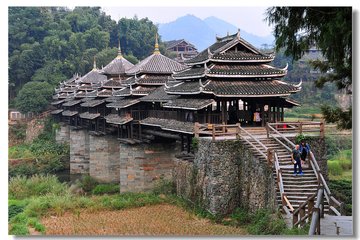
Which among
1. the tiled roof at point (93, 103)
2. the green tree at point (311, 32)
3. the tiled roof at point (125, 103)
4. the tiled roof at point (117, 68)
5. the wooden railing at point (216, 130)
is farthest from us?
the tiled roof at point (117, 68)

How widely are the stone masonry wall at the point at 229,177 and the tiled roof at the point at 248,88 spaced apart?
1987mm

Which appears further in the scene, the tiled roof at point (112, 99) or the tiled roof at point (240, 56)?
the tiled roof at point (112, 99)

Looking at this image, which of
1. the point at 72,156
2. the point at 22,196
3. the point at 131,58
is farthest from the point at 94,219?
the point at 131,58

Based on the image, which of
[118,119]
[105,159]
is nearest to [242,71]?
[118,119]

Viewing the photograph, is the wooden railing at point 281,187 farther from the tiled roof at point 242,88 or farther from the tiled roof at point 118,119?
the tiled roof at point 118,119

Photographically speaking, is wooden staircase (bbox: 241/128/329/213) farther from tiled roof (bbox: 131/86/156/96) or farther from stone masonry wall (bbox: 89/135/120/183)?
stone masonry wall (bbox: 89/135/120/183)

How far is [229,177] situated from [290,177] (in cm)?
A: 247

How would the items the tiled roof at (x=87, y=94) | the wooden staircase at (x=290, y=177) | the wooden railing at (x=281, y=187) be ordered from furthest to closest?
the tiled roof at (x=87, y=94), the wooden staircase at (x=290, y=177), the wooden railing at (x=281, y=187)

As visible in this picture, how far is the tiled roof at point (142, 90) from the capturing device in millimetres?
27822

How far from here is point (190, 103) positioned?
19781 mm

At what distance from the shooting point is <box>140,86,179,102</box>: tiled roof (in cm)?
2359

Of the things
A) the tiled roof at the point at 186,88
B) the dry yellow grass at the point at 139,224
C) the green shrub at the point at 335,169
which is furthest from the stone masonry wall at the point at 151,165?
the green shrub at the point at 335,169

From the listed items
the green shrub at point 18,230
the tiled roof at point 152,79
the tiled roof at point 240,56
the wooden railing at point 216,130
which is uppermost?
the tiled roof at point 240,56

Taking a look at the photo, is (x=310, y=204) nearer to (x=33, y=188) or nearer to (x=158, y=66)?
(x=158, y=66)
